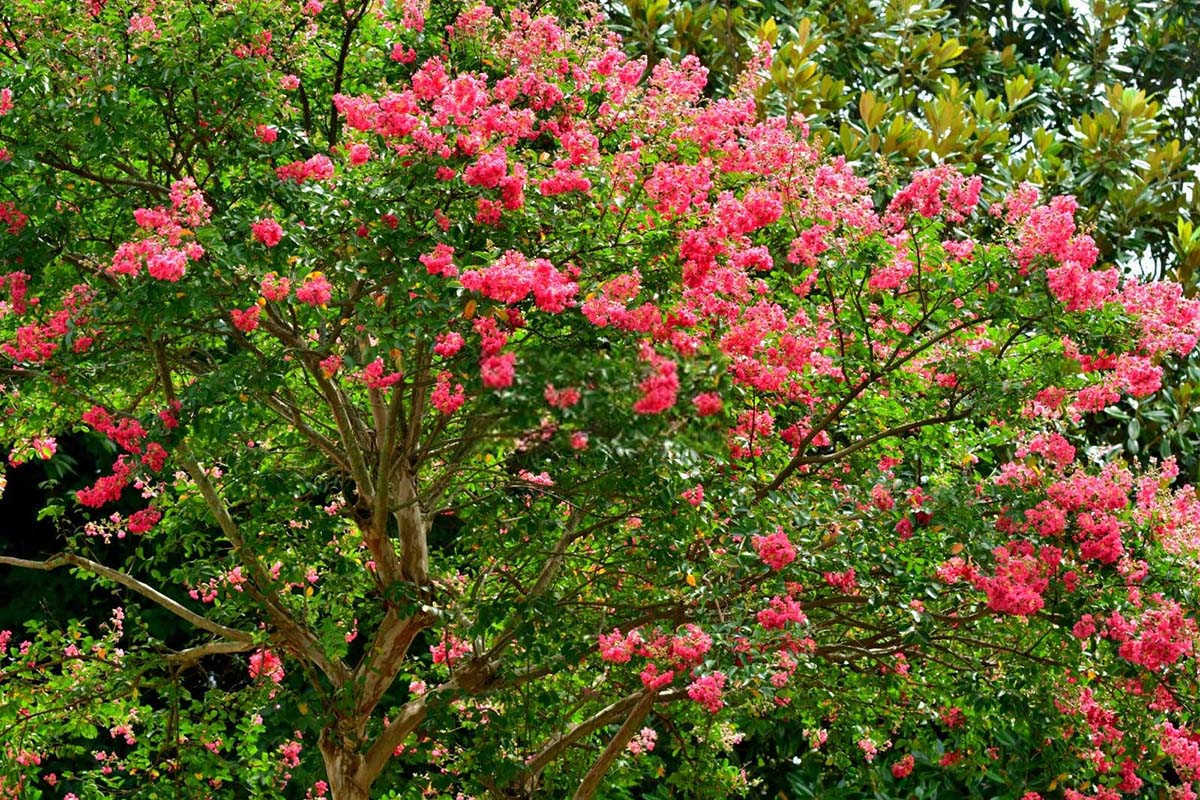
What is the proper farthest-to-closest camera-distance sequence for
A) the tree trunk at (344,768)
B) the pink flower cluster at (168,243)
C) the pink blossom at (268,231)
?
the tree trunk at (344,768) < the pink blossom at (268,231) < the pink flower cluster at (168,243)

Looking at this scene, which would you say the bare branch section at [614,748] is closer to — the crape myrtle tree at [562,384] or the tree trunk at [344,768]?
the crape myrtle tree at [562,384]

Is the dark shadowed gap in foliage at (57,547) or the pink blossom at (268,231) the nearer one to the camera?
the pink blossom at (268,231)

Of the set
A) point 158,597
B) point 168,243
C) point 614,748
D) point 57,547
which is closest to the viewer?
point 168,243

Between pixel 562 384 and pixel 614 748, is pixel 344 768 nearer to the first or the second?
pixel 614 748

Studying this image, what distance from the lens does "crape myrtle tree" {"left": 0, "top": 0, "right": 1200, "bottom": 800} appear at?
613cm

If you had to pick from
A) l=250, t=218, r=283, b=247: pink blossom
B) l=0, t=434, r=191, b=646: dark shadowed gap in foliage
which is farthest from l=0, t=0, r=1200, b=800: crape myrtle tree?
l=0, t=434, r=191, b=646: dark shadowed gap in foliage

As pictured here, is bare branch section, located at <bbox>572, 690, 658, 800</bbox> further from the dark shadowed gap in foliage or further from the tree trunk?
the dark shadowed gap in foliage

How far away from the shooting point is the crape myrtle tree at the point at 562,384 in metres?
6.13

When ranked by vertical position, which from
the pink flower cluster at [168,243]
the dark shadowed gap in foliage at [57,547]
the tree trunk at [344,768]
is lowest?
the tree trunk at [344,768]

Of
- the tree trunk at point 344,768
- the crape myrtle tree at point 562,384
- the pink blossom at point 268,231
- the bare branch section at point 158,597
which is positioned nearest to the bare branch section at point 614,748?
the crape myrtle tree at point 562,384

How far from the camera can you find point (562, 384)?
5.08 metres

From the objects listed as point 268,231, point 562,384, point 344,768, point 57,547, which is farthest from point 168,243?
point 57,547

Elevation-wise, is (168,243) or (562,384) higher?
(168,243)

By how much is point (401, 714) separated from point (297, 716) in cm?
105
